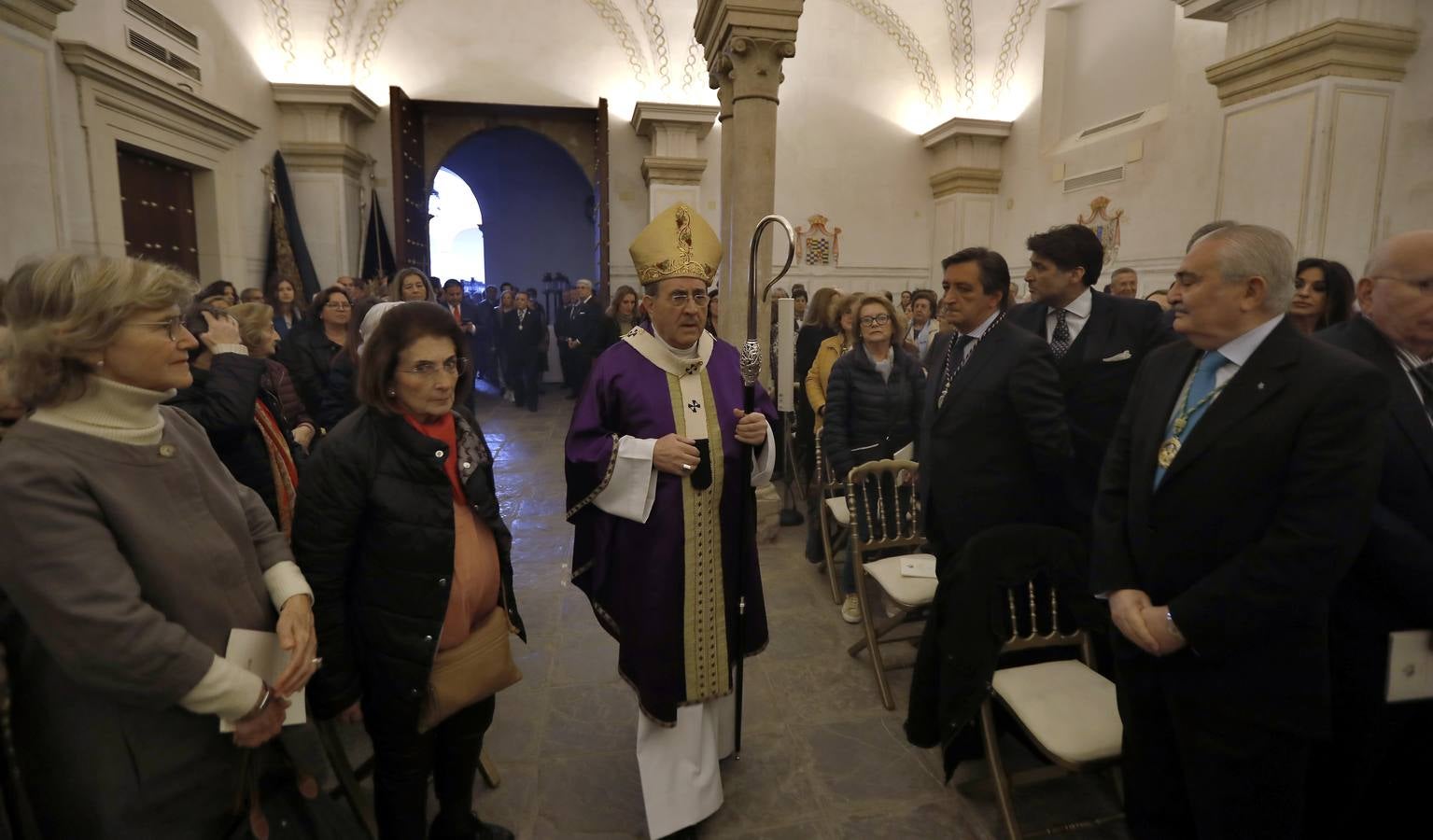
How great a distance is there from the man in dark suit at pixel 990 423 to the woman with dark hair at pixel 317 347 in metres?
2.74

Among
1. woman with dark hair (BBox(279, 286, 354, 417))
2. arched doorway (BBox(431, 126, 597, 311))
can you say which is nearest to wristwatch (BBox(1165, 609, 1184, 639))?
woman with dark hair (BBox(279, 286, 354, 417))

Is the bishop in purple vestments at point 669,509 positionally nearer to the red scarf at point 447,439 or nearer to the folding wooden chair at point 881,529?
the red scarf at point 447,439

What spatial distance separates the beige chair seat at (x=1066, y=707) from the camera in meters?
1.99

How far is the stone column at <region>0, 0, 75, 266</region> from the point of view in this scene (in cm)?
449

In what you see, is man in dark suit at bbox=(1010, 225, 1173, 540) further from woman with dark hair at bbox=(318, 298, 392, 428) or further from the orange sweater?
woman with dark hair at bbox=(318, 298, 392, 428)

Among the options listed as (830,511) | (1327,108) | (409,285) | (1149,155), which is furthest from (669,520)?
(1149,155)

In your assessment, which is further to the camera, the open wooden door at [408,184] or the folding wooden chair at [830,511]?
the open wooden door at [408,184]

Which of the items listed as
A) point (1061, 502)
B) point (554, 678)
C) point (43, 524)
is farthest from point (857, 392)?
point (43, 524)

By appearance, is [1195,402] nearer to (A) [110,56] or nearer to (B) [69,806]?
(B) [69,806]

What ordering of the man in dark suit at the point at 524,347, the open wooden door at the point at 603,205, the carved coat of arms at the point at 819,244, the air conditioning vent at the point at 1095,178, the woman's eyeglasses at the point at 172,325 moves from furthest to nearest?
the carved coat of arms at the point at 819,244 < the man in dark suit at the point at 524,347 < the open wooden door at the point at 603,205 < the air conditioning vent at the point at 1095,178 < the woman's eyeglasses at the point at 172,325

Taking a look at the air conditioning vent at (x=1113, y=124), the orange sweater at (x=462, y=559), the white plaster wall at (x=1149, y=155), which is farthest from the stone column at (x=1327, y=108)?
the orange sweater at (x=462, y=559)

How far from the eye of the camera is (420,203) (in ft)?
33.0

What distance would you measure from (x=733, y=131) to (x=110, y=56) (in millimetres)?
4513

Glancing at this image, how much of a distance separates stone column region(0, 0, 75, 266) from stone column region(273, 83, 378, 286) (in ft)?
13.4
